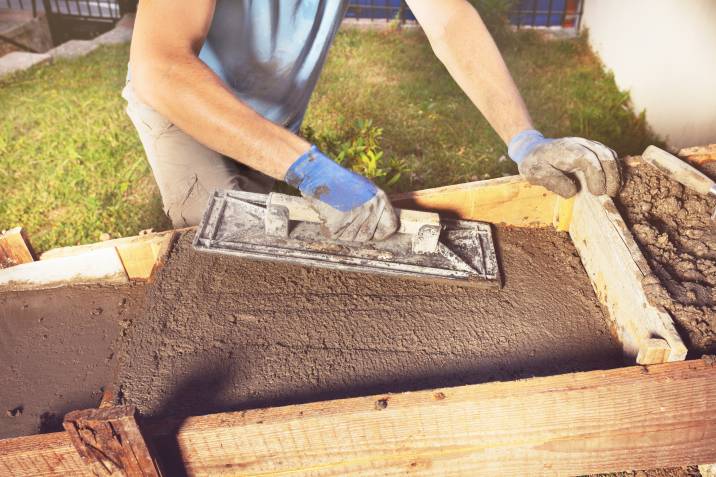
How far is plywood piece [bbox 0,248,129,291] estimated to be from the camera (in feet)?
6.87

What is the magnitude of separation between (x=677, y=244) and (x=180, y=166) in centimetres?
208

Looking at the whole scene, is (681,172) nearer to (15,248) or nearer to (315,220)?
(315,220)

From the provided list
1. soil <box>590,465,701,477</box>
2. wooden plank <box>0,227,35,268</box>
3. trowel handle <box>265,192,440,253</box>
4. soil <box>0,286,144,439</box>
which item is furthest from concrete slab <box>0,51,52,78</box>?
soil <box>590,465,701,477</box>

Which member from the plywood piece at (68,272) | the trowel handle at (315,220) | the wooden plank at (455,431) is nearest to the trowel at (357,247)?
the trowel handle at (315,220)

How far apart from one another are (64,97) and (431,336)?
480 cm

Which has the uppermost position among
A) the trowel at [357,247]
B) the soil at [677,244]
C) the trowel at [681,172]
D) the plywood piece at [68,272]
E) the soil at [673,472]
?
the trowel at [681,172]

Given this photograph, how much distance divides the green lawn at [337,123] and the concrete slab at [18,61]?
0.52 ft

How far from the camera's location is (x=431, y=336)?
1734 mm

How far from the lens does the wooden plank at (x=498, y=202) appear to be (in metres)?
2.10

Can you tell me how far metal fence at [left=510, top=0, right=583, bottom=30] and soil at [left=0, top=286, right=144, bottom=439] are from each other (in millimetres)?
5588

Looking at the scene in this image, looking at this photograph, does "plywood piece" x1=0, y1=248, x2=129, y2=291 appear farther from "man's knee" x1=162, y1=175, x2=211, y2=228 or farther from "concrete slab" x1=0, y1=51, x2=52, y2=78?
"concrete slab" x1=0, y1=51, x2=52, y2=78

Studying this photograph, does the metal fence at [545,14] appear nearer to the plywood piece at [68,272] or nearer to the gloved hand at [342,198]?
the gloved hand at [342,198]

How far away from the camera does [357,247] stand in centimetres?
190

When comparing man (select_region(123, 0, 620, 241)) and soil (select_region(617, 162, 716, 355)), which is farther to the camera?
man (select_region(123, 0, 620, 241))
